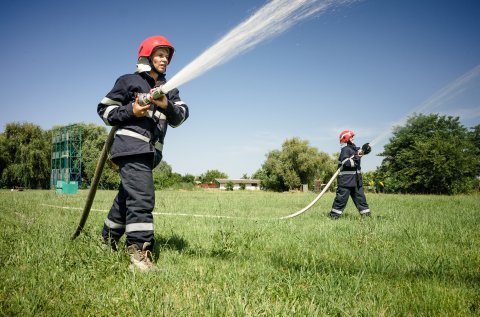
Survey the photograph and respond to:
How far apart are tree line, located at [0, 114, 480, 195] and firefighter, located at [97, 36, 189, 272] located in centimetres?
3135

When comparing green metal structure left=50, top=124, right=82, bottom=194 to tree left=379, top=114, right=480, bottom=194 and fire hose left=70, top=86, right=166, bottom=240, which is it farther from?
fire hose left=70, top=86, right=166, bottom=240

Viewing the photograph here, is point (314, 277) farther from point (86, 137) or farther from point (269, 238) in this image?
point (86, 137)

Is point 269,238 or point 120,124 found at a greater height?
point 120,124

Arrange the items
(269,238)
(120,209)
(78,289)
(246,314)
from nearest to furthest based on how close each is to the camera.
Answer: (246,314), (78,289), (120,209), (269,238)

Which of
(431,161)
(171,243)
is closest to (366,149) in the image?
(171,243)

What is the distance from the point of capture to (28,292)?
269cm

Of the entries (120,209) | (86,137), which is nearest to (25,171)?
(86,137)

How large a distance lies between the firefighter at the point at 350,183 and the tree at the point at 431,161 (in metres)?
29.0

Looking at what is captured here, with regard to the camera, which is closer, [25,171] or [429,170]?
[429,170]

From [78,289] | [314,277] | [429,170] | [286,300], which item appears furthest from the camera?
[429,170]

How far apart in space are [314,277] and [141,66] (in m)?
3.24

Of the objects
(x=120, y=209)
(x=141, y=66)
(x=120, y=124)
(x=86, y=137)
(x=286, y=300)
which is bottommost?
(x=286, y=300)

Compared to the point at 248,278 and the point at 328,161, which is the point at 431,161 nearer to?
the point at 328,161

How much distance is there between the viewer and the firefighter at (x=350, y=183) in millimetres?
8539
